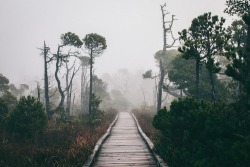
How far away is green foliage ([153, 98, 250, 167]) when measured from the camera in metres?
6.01

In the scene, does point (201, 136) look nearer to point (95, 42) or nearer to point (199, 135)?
point (199, 135)

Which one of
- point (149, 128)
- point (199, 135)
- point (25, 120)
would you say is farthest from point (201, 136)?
point (25, 120)

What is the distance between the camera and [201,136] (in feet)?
24.2

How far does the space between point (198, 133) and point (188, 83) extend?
62.7 ft

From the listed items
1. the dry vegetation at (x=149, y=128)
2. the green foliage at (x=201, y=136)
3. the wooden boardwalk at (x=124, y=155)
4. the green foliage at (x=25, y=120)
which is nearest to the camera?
the green foliage at (x=201, y=136)

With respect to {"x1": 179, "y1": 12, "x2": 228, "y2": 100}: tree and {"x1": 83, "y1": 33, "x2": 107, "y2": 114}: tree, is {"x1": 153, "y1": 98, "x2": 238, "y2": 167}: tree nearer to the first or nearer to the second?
{"x1": 179, "y1": 12, "x2": 228, "y2": 100}: tree

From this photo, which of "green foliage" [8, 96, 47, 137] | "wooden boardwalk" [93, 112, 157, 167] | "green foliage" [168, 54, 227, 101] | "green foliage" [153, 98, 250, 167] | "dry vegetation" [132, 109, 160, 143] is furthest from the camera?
"green foliage" [168, 54, 227, 101]

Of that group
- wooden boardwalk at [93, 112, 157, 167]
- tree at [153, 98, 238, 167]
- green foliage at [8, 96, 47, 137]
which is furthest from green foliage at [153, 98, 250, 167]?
green foliage at [8, 96, 47, 137]

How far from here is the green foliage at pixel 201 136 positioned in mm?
6012

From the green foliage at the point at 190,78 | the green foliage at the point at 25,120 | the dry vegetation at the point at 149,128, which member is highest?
the green foliage at the point at 190,78

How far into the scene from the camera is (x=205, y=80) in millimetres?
26172

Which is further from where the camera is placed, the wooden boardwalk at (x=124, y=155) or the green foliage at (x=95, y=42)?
the green foliage at (x=95, y=42)

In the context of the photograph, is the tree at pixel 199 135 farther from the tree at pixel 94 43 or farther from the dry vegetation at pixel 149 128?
the tree at pixel 94 43

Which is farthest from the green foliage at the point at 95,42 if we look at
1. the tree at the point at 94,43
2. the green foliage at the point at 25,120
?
the green foliage at the point at 25,120
